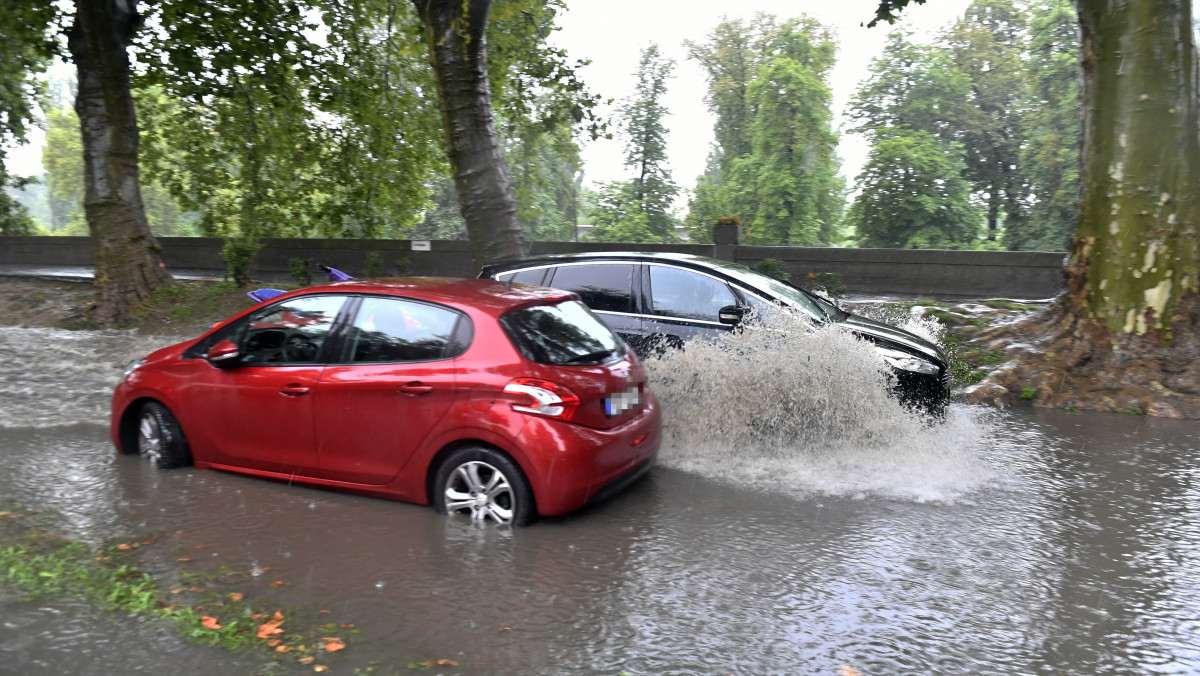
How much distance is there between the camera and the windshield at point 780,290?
7930 millimetres

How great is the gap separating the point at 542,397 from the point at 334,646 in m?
1.92

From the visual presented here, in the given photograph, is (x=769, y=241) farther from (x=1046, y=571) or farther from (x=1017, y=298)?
(x=1046, y=571)

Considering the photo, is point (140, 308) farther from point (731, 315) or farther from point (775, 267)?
point (731, 315)

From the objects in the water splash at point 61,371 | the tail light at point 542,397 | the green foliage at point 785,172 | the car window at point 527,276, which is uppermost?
the green foliage at point 785,172

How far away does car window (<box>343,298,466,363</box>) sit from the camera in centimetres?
563

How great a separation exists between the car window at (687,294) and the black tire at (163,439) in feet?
13.3

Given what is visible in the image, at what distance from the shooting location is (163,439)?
6664 mm

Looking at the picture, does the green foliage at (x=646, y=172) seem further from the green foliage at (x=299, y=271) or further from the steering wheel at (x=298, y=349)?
the steering wheel at (x=298, y=349)

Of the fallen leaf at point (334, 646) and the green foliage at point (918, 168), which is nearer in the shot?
the fallen leaf at point (334, 646)

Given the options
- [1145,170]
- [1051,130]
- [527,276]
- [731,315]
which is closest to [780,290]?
[731,315]

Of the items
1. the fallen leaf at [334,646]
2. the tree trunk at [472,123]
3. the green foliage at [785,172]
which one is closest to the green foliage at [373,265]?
the tree trunk at [472,123]

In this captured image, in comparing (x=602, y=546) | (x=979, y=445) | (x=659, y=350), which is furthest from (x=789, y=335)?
(x=602, y=546)

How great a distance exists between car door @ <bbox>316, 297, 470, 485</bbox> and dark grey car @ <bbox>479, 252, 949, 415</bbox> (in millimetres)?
2585

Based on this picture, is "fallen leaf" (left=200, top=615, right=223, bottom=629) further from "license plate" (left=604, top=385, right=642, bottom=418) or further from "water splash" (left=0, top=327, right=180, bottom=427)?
"water splash" (left=0, top=327, right=180, bottom=427)
